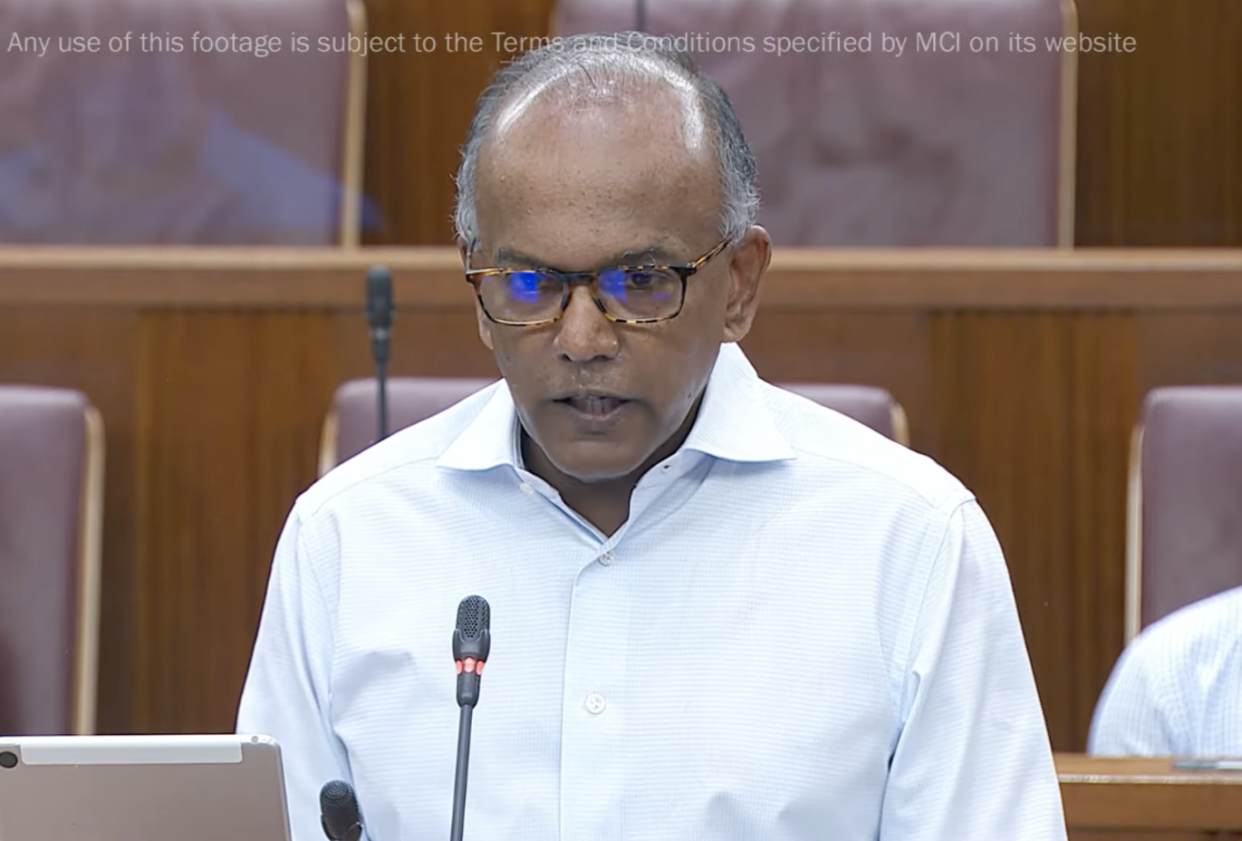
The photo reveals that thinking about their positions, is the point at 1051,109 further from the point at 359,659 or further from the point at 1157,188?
the point at 359,659

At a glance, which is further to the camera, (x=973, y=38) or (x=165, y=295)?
(x=973, y=38)

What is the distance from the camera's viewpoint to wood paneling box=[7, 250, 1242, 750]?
1.54 metres

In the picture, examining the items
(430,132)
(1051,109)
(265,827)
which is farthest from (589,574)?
(430,132)

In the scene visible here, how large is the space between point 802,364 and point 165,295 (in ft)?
1.74

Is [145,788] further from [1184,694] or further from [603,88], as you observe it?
[1184,694]

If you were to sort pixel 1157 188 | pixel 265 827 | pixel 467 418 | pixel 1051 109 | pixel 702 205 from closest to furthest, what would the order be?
1. pixel 265 827
2. pixel 702 205
3. pixel 467 418
4. pixel 1051 109
5. pixel 1157 188

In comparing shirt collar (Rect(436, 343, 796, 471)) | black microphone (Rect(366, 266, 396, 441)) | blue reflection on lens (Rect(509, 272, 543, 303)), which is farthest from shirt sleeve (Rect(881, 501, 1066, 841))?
black microphone (Rect(366, 266, 396, 441))

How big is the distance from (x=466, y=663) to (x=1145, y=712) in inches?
27.1

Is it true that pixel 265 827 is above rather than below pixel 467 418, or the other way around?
below

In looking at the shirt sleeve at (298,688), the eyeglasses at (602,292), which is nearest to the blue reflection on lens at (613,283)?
the eyeglasses at (602,292)

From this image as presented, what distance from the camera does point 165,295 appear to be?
156 cm

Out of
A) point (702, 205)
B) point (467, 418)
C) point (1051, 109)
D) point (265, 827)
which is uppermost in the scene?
point (1051, 109)

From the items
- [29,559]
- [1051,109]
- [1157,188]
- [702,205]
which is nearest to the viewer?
[702,205]

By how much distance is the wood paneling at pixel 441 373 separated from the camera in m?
1.54
